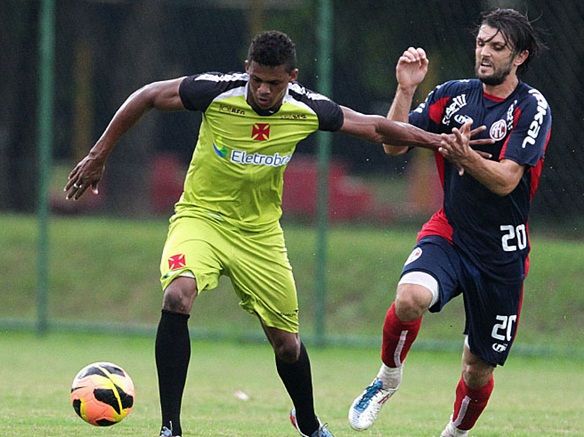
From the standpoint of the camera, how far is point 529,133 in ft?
22.9

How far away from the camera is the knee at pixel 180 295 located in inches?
259

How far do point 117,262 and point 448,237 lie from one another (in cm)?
927

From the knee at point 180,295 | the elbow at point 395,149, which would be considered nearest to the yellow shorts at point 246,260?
the knee at point 180,295

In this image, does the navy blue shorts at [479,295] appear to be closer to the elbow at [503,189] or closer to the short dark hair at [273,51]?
the elbow at [503,189]

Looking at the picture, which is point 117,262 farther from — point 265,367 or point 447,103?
point 447,103

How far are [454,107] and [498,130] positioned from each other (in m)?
0.33

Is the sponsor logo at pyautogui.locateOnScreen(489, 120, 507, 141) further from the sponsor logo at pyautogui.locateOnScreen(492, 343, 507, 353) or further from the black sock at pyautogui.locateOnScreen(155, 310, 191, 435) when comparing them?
the black sock at pyautogui.locateOnScreen(155, 310, 191, 435)

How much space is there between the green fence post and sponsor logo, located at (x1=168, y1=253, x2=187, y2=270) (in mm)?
7574

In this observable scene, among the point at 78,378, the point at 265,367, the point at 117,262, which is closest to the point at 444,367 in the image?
the point at 265,367

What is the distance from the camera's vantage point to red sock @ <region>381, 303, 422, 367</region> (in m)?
7.12

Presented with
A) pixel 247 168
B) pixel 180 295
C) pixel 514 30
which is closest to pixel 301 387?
pixel 180 295

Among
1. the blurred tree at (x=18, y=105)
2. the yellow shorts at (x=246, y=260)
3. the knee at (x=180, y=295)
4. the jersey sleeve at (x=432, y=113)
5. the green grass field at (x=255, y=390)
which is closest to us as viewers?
the knee at (x=180, y=295)

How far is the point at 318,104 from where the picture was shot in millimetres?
7055

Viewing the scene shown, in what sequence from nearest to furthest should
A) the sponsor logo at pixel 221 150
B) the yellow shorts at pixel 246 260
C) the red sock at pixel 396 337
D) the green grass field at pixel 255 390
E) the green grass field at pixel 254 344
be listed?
the yellow shorts at pixel 246 260
the sponsor logo at pixel 221 150
the red sock at pixel 396 337
the green grass field at pixel 255 390
the green grass field at pixel 254 344
